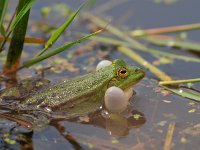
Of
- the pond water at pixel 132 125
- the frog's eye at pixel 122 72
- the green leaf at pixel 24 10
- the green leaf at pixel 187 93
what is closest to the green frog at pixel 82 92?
the frog's eye at pixel 122 72

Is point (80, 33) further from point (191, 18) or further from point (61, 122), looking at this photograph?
point (61, 122)

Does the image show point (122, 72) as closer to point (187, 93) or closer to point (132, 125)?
point (132, 125)

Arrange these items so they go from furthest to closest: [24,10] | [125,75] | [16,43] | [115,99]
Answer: [16,43]
[125,75]
[115,99]
[24,10]

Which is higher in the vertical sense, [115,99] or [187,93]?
[187,93]

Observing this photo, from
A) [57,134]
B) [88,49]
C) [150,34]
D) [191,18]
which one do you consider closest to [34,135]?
[57,134]

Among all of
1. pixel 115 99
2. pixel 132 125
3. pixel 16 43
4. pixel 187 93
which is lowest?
pixel 132 125

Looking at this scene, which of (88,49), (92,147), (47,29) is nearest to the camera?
(92,147)

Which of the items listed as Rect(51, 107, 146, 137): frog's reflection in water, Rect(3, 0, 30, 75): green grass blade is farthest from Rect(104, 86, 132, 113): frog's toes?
Rect(3, 0, 30, 75): green grass blade

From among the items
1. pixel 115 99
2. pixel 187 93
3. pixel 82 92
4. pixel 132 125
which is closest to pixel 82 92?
pixel 82 92

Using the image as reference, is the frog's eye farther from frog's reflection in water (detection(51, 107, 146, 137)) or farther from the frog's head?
frog's reflection in water (detection(51, 107, 146, 137))
